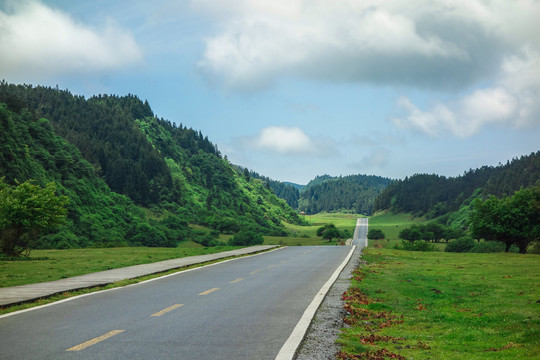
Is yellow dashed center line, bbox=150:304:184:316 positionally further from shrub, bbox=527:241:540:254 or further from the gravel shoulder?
shrub, bbox=527:241:540:254

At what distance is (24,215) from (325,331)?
31.5 meters

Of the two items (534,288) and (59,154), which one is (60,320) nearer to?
(534,288)

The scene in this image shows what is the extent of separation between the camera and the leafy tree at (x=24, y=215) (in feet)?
115

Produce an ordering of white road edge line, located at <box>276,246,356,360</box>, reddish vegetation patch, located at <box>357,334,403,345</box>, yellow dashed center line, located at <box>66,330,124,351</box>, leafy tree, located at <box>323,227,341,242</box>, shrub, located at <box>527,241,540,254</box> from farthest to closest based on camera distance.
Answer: leafy tree, located at <box>323,227,341,242</box>
shrub, located at <box>527,241,540,254</box>
reddish vegetation patch, located at <box>357,334,403,345</box>
yellow dashed center line, located at <box>66,330,124,351</box>
white road edge line, located at <box>276,246,356,360</box>

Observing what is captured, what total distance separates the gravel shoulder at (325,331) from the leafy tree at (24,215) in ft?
90.4

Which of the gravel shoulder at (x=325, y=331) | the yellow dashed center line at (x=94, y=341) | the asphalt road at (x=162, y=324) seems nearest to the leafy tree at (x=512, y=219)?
the asphalt road at (x=162, y=324)

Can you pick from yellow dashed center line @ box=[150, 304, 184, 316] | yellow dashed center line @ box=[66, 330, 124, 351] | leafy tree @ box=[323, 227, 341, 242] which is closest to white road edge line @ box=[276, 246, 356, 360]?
yellow dashed center line @ box=[66, 330, 124, 351]

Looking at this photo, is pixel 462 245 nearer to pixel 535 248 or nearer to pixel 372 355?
pixel 535 248

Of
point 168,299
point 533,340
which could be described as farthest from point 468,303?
point 168,299

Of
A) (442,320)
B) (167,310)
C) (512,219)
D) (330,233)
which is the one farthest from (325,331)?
(330,233)

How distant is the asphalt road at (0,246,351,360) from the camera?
27.0ft

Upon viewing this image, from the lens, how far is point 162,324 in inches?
418

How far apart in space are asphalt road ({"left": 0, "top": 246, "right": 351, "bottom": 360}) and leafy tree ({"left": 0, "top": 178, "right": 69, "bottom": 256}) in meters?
21.6

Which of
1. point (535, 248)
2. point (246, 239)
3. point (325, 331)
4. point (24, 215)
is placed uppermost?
point (24, 215)
